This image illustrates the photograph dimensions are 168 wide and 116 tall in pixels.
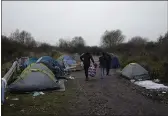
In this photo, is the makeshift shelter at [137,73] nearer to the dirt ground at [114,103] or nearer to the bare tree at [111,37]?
the dirt ground at [114,103]

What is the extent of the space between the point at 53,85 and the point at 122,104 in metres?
4.60

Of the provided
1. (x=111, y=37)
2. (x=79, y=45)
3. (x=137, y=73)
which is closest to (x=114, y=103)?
(x=137, y=73)

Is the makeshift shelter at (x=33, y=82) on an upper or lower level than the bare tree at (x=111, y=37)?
lower

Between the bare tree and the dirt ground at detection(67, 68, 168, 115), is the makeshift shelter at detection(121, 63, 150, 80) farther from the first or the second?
the bare tree

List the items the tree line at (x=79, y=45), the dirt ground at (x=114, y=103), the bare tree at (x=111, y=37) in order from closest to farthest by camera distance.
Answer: the dirt ground at (x=114, y=103), the tree line at (x=79, y=45), the bare tree at (x=111, y=37)

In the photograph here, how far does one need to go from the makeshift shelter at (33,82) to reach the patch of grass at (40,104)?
0.59 meters

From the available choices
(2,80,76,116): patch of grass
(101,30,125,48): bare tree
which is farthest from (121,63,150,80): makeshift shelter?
(101,30,125,48): bare tree

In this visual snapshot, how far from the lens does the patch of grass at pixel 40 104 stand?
353 inches

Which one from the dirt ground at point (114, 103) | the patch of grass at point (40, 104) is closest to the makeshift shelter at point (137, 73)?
the dirt ground at point (114, 103)

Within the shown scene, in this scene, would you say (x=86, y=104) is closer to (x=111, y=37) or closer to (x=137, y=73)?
(x=137, y=73)

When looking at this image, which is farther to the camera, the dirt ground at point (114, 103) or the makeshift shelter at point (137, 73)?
the makeshift shelter at point (137, 73)

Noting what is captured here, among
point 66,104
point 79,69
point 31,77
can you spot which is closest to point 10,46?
point 79,69

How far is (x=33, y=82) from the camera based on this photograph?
13016 millimetres

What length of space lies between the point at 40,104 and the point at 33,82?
10.0 ft
